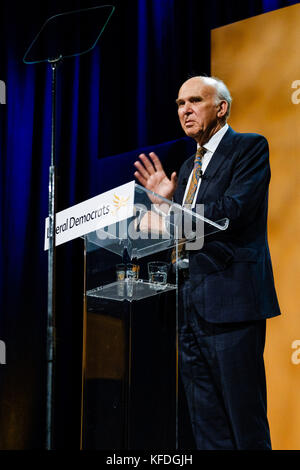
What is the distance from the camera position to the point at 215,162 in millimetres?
2498

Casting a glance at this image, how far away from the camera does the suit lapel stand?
2475mm

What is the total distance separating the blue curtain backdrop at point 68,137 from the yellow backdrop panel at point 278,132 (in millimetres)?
226

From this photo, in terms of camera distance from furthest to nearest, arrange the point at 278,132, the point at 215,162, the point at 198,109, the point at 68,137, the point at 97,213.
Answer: the point at 68,137 → the point at 278,132 → the point at 198,109 → the point at 215,162 → the point at 97,213

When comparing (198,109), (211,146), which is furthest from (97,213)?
(198,109)

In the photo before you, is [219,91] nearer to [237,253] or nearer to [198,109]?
[198,109]

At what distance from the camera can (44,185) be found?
4004 millimetres

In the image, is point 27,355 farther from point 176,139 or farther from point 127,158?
point 176,139

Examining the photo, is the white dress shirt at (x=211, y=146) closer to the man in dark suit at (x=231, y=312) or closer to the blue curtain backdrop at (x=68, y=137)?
the man in dark suit at (x=231, y=312)

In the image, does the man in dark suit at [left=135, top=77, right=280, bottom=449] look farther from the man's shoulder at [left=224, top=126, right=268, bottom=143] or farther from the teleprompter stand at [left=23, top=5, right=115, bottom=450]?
the teleprompter stand at [left=23, top=5, right=115, bottom=450]

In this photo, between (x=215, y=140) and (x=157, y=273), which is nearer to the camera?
(x=157, y=273)

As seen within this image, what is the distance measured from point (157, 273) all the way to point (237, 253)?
425mm

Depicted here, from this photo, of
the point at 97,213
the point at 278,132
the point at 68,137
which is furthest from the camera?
the point at 68,137

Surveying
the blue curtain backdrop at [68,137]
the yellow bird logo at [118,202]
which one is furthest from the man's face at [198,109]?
the blue curtain backdrop at [68,137]

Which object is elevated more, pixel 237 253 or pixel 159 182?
pixel 159 182
